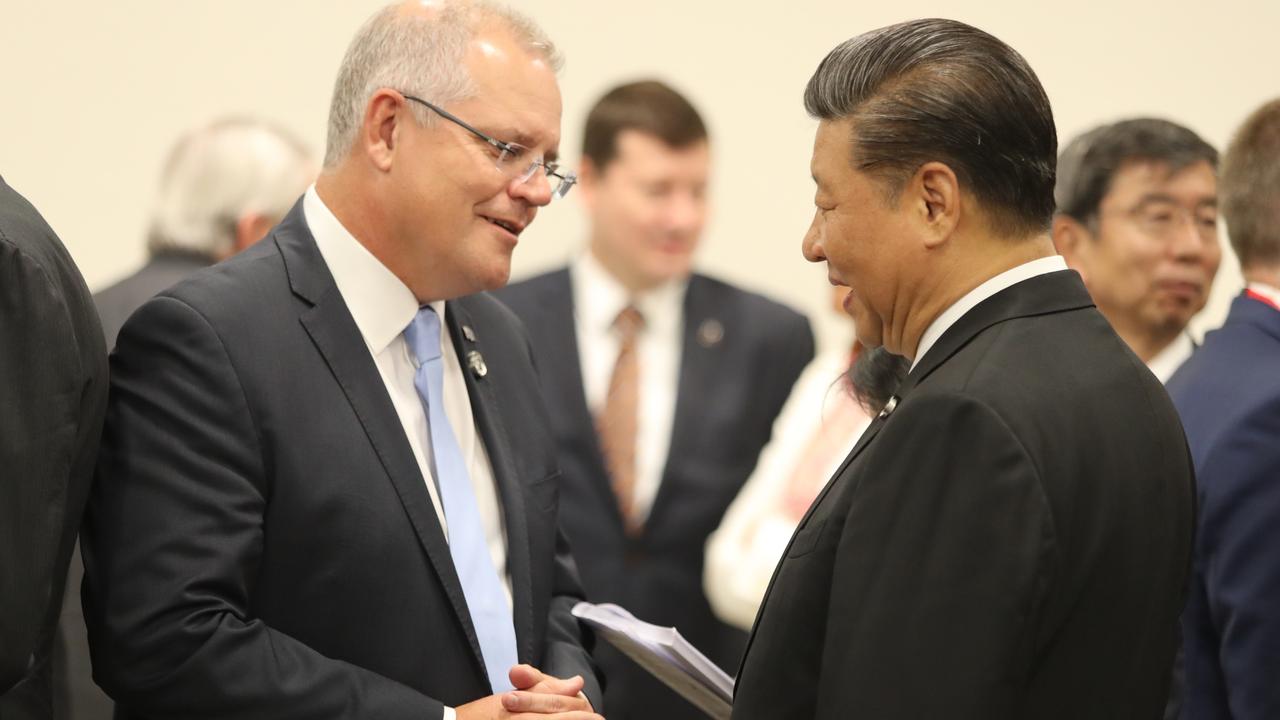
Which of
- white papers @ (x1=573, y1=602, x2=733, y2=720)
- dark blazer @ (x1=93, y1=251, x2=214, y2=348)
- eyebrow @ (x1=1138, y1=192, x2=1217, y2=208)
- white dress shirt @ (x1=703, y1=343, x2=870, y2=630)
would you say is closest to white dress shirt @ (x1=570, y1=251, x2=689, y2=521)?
white dress shirt @ (x1=703, y1=343, x2=870, y2=630)

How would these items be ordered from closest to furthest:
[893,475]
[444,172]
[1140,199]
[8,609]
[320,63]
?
[893,475] → [8,609] → [444,172] → [1140,199] → [320,63]

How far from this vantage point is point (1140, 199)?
285cm

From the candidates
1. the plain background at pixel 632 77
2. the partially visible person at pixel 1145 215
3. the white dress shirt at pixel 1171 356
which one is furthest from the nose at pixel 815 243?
the plain background at pixel 632 77

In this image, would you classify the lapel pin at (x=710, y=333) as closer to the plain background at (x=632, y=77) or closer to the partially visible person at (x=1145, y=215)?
the plain background at (x=632, y=77)

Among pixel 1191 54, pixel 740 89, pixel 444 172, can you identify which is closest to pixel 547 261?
pixel 740 89

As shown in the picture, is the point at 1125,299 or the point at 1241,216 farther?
the point at 1125,299

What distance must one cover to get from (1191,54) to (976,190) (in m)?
3.96

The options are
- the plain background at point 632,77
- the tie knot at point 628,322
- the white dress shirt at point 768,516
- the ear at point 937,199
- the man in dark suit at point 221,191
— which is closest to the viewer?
the ear at point 937,199

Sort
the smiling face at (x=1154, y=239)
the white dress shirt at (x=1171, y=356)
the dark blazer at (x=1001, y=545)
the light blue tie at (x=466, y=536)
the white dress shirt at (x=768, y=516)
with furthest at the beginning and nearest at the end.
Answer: the white dress shirt at (x=768, y=516) < the white dress shirt at (x=1171, y=356) < the smiling face at (x=1154, y=239) < the light blue tie at (x=466, y=536) < the dark blazer at (x=1001, y=545)

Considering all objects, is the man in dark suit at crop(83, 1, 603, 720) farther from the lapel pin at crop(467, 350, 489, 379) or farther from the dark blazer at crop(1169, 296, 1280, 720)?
the dark blazer at crop(1169, 296, 1280, 720)

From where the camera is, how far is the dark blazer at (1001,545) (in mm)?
1438

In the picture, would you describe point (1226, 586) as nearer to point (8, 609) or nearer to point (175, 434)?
point (175, 434)

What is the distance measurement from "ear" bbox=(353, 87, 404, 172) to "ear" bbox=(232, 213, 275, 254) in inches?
62.2

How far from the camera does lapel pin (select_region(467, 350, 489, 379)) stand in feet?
7.59
